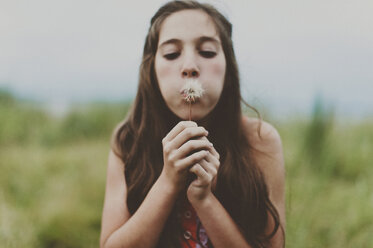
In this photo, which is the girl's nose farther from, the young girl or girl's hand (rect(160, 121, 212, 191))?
girl's hand (rect(160, 121, 212, 191))

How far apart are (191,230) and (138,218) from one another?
0.35 metres

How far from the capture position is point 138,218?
1.90m

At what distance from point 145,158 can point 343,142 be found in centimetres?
345

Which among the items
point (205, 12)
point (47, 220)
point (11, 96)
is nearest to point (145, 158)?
point (205, 12)

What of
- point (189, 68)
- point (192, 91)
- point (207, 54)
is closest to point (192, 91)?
point (192, 91)

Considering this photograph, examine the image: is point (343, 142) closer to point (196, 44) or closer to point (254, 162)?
point (254, 162)

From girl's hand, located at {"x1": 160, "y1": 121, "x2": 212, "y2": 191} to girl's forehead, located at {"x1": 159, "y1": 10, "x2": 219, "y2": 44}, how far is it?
0.49 meters

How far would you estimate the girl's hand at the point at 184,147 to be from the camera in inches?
62.7

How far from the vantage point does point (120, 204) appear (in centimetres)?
213

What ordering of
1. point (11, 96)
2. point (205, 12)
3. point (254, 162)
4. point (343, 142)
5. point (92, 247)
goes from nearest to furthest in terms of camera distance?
point (205, 12)
point (254, 162)
point (92, 247)
point (343, 142)
point (11, 96)

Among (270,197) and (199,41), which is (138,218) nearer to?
(270,197)

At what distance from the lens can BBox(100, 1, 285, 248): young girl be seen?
69.1 inches

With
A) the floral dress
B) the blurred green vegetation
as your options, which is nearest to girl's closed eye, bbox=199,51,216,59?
the floral dress

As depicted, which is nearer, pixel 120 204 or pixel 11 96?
pixel 120 204
